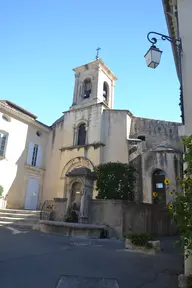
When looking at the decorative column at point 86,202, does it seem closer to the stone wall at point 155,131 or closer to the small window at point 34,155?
the stone wall at point 155,131

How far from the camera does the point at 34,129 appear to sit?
838 inches

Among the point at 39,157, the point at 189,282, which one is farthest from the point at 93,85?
the point at 189,282

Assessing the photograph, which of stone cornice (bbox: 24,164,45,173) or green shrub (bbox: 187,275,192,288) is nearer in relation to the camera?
green shrub (bbox: 187,275,192,288)

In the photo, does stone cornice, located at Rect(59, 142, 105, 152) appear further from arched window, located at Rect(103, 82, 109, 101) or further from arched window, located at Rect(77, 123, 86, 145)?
arched window, located at Rect(103, 82, 109, 101)

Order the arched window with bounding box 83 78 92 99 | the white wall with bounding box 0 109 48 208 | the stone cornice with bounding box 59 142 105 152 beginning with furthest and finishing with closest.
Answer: the arched window with bounding box 83 78 92 99, the stone cornice with bounding box 59 142 105 152, the white wall with bounding box 0 109 48 208

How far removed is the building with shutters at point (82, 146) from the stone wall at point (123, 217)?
406 cm

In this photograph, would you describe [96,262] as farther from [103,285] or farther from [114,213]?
[114,213]

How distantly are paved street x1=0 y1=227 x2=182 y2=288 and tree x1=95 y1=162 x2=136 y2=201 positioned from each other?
16.5ft

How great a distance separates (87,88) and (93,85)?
133 cm

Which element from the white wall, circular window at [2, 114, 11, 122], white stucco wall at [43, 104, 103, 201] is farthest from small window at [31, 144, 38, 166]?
circular window at [2, 114, 11, 122]

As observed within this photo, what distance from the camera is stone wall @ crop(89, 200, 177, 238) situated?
1028 cm

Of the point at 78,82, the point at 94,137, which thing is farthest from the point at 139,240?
the point at 78,82

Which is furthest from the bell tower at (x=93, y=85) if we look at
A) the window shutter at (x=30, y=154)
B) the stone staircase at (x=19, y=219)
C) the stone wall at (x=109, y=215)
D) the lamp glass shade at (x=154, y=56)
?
the lamp glass shade at (x=154, y=56)

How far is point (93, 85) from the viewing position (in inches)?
887
